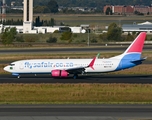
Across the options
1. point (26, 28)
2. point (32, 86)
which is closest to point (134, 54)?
point (32, 86)

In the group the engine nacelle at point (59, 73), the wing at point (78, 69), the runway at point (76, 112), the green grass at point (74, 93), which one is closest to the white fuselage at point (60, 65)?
the wing at point (78, 69)

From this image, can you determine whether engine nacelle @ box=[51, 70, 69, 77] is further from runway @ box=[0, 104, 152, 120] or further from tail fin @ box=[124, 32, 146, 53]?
runway @ box=[0, 104, 152, 120]

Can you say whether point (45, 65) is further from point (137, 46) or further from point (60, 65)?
point (137, 46)

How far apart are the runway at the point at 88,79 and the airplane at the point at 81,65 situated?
2.99 feet

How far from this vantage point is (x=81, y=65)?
67688mm

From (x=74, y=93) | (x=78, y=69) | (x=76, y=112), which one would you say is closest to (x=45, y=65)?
(x=78, y=69)

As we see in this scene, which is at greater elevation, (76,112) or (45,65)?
(76,112)

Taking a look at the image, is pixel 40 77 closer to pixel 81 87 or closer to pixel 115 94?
pixel 81 87

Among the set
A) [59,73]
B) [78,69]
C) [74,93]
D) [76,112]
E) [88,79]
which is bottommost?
[88,79]

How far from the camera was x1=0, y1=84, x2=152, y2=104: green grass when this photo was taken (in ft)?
160

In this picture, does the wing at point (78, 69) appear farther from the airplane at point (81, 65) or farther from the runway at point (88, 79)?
the runway at point (88, 79)

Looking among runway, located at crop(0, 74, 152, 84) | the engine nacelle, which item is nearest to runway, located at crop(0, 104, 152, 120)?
runway, located at crop(0, 74, 152, 84)

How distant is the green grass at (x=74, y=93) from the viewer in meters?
48.6

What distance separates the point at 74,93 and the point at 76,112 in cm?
1143
